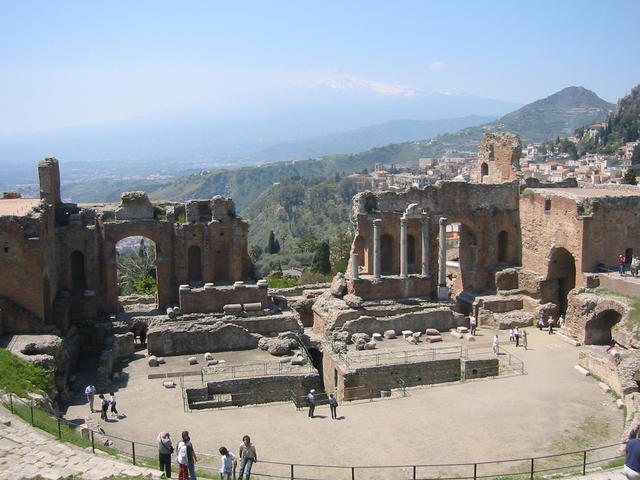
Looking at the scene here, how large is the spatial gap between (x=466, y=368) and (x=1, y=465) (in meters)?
17.7

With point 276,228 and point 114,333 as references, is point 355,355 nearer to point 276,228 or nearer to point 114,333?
point 114,333

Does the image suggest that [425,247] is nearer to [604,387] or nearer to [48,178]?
[604,387]

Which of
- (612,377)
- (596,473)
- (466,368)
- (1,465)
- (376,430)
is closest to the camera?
(1,465)

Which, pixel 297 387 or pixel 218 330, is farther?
pixel 218 330

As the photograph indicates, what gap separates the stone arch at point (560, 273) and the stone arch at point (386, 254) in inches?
323

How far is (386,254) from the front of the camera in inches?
1420

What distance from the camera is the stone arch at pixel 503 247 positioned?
122 feet

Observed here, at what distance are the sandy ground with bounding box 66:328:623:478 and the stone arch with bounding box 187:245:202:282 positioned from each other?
7400 mm

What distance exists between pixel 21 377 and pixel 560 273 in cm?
2621

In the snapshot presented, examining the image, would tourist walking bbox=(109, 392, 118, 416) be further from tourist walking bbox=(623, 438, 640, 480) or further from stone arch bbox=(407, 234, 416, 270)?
stone arch bbox=(407, 234, 416, 270)

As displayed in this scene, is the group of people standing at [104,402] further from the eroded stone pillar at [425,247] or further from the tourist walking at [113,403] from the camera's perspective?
the eroded stone pillar at [425,247]

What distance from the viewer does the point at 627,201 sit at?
3247cm

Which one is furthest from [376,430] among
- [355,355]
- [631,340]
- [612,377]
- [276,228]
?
[276,228]

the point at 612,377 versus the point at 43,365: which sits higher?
the point at 43,365
